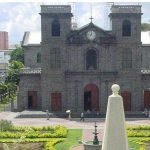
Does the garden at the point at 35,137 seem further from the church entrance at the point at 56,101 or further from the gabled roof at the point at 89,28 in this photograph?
the gabled roof at the point at 89,28

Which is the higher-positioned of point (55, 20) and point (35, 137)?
point (55, 20)

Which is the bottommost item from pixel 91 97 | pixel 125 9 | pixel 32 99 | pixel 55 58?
pixel 32 99

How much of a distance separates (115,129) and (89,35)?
37.8m

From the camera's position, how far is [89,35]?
165 ft

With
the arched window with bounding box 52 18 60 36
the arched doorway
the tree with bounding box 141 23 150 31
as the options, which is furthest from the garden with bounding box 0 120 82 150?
the tree with bounding box 141 23 150 31

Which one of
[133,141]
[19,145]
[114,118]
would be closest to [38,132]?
Result: [19,145]

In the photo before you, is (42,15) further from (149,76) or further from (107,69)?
(149,76)

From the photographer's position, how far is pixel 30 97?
53000 millimetres

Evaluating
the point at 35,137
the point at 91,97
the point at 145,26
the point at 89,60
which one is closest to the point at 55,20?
the point at 89,60

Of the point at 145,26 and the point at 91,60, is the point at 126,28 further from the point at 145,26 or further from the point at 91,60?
the point at 145,26

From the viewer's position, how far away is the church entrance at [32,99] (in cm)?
5291

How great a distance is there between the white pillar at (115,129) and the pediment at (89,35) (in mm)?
37277

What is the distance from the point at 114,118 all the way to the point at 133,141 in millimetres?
19908

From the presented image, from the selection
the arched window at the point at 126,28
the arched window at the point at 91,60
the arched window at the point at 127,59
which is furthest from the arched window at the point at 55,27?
the arched window at the point at 127,59
